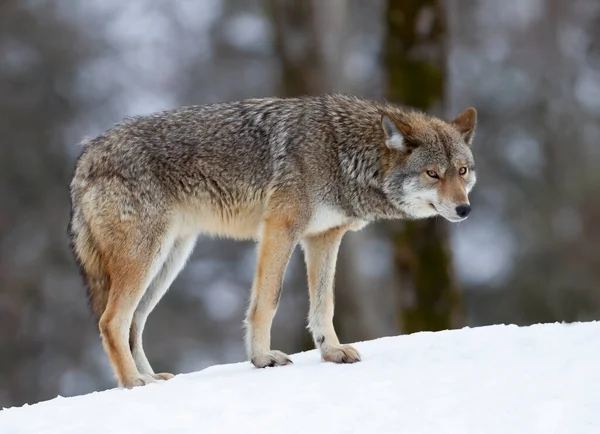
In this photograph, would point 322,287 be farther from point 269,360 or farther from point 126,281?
point 126,281

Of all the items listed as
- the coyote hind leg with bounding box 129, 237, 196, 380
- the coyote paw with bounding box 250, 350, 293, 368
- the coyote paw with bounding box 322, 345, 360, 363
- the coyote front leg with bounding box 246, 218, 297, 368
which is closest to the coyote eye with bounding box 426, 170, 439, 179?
the coyote front leg with bounding box 246, 218, 297, 368

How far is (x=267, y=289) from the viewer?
24.6 ft

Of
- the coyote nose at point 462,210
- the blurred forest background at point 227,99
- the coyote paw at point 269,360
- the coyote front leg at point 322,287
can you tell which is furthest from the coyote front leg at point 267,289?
the blurred forest background at point 227,99

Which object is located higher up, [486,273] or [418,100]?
[418,100]

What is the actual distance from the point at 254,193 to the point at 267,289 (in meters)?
0.84

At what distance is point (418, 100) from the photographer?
1305 centimetres

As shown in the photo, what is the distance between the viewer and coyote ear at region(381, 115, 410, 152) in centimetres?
789

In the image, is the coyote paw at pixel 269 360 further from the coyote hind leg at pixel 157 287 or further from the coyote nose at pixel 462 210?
the coyote nose at pixel 462 210

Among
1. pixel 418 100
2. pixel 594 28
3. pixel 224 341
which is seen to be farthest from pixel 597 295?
pixel 418 100

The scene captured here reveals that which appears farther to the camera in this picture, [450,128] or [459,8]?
[459,8]

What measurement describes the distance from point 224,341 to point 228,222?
16986 millimetres

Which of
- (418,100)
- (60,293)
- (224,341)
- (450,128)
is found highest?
(450,128)

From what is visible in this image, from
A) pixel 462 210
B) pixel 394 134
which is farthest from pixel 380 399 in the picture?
pixel 394 134

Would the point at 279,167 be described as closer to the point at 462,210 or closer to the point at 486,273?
the point at 462,210
